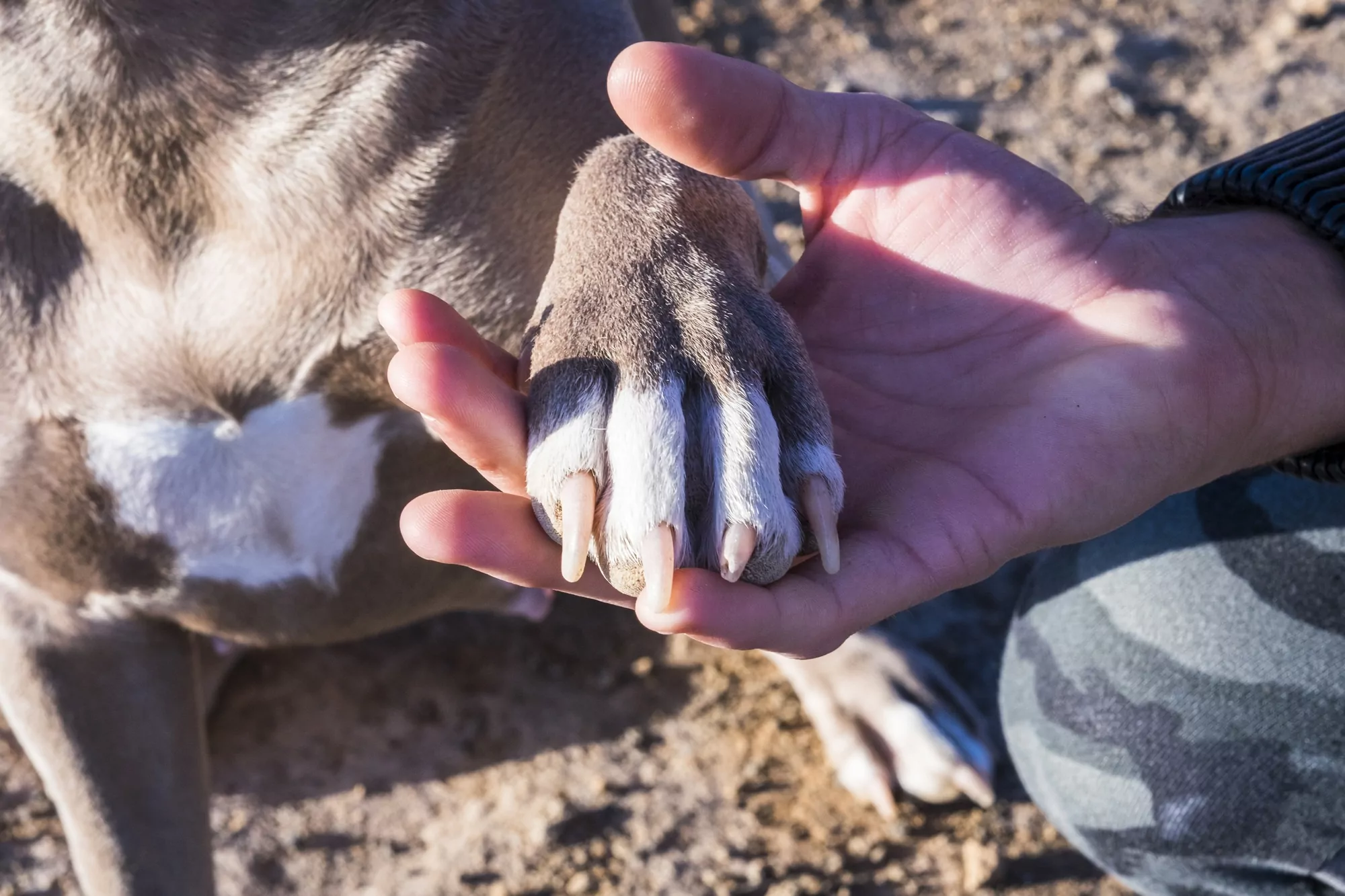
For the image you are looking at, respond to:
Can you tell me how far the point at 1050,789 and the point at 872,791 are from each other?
30 cm

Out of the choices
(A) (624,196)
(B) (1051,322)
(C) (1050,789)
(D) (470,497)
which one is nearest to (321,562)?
(D) (470,497)

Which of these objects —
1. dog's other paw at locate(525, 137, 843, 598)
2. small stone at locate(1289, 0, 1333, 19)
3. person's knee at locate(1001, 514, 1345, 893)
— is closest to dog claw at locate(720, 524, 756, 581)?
dog's other paw at locate(525, 137, 843, 598)

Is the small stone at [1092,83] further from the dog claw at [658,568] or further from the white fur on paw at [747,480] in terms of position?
the dog claw at [658,568]

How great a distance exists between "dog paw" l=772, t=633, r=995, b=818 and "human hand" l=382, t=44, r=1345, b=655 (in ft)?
2.60

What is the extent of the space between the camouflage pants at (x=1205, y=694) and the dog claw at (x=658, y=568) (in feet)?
2.99

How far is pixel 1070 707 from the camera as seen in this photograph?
1.74m

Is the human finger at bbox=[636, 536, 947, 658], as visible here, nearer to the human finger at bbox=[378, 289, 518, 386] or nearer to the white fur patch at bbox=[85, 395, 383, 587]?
the human finger at bbox=[378, 289, 518, 386]

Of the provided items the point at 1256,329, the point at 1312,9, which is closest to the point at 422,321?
the point at 1256,329

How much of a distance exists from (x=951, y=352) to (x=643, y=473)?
1.52 feet

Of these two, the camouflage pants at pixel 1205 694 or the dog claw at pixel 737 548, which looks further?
the camouflage pants at pixel 1205 694

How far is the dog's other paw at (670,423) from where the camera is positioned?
1.05 m

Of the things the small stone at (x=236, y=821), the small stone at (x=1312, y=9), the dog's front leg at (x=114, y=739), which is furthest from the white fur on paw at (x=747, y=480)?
the small stone at (x=1312, y=9)

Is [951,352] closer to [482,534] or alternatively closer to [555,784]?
[482,534]

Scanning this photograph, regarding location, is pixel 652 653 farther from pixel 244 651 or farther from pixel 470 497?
pixel 470 497
